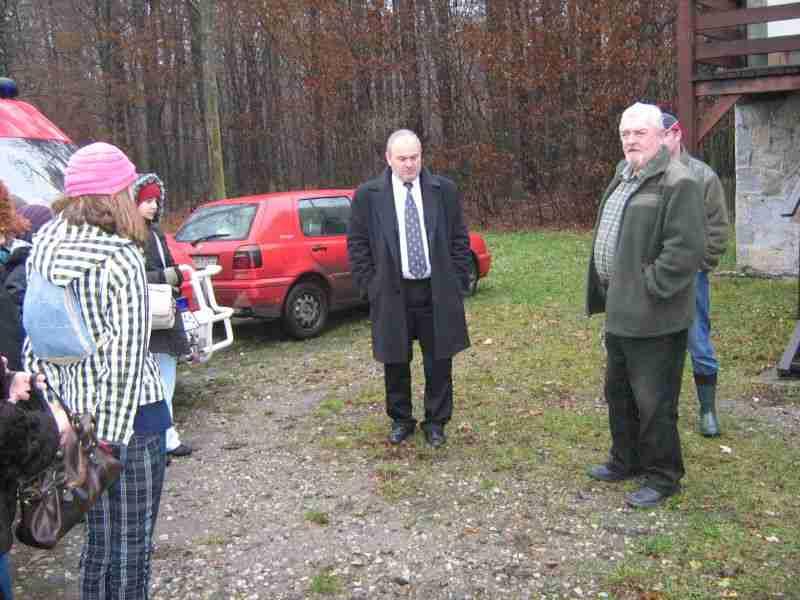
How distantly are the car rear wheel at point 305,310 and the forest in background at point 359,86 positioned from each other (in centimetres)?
831

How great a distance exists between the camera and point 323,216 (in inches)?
378

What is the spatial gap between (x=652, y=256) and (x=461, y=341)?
1511 mm

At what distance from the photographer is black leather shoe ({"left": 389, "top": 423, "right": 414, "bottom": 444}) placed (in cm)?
570

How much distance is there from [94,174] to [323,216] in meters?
6.83

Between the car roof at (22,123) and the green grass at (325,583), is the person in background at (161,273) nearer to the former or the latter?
the green grass at (325,583)

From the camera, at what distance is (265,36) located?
28.4m

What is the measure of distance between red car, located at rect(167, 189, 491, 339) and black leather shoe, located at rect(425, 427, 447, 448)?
304 centimetres

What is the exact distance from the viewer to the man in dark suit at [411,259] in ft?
17.6

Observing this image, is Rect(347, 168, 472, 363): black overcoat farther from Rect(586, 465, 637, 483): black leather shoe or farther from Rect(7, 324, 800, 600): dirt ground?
Rect(586, 465, 637, 483): black leather shoe

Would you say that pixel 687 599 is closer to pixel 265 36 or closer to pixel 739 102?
pixel 739 102

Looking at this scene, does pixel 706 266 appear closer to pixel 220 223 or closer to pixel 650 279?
pixel 650 279

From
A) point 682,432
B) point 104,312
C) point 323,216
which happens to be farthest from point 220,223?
point 104,312


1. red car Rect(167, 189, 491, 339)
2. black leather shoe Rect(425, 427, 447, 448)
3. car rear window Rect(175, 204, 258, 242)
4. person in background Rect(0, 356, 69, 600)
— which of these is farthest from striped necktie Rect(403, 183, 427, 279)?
car rear window Rect(175, 204, 258, 242)

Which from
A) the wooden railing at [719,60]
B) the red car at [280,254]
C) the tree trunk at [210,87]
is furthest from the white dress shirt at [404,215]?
the tree trunk at [210,87]
